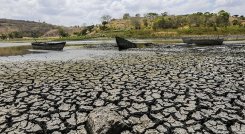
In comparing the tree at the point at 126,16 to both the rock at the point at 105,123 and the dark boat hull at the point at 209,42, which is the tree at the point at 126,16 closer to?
the dark boat hull at the point at 209,42

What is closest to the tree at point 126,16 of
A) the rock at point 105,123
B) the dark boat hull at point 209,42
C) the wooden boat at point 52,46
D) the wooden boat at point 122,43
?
the wooden boat at point 52,46

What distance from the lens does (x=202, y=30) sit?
54.4m

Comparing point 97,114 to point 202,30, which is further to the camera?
point 202,30

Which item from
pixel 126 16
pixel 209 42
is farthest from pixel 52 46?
pixel 126 16

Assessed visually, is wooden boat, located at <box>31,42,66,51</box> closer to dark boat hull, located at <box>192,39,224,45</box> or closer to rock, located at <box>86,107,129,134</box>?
dark boat hull, located at <box>192,39,224,45</box>

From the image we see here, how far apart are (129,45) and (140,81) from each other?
18.2 m

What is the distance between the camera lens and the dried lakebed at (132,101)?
555 cm

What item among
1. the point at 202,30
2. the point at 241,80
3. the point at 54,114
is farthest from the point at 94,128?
the point at 202,30

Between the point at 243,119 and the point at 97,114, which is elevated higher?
the point at 97,114

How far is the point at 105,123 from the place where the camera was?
488cm

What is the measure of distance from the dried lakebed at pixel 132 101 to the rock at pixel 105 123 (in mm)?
191

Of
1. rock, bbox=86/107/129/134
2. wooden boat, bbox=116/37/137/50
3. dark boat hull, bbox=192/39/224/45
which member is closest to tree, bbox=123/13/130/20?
dark boat hull, bbox=192/39/224/45

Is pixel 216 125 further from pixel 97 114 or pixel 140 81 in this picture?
pixel 140 81

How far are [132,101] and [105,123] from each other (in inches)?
91.2
